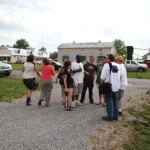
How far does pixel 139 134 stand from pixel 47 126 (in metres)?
2.49

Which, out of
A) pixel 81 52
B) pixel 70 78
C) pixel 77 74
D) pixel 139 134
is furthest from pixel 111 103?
pixel 81 52

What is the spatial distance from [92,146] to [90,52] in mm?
52731

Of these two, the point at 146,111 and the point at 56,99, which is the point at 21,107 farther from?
the point at 146,111

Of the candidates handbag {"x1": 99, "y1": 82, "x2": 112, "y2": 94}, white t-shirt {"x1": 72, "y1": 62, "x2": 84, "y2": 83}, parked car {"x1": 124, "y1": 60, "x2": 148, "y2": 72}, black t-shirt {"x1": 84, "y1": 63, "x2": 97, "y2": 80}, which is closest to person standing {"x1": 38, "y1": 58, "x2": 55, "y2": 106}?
white t-shirt {"x1": 72, "y1": 62, "x2": 84, "y2": 83}

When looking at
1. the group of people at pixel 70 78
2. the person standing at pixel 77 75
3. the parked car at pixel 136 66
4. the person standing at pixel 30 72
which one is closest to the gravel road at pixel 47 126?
the group of people at pixel 70 78

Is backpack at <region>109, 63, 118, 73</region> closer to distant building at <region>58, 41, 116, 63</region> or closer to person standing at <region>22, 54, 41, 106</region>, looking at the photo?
person standing at <region>22, 54, 41, 106</region>

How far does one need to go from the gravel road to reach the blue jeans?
36cm

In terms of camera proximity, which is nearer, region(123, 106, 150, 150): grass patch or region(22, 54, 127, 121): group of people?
region(123, 106, 150, 150): grass patch

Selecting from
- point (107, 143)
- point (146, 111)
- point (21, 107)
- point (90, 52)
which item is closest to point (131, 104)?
point (146, 111)

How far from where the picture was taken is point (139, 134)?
8.92m

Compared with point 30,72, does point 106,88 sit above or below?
below

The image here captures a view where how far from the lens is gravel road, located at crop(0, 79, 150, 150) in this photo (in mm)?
6764

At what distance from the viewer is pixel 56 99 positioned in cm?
1323

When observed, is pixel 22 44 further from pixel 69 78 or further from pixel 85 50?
pixel 69 78
